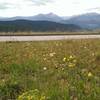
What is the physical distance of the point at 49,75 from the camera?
8.79 meters

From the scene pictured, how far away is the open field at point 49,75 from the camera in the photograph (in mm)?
6965

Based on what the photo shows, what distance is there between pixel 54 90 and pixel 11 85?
3.68 feet

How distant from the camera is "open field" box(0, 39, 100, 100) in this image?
6965 millimetres

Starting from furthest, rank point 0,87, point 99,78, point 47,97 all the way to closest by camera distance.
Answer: point 99,78, point 0,87, point 47,97

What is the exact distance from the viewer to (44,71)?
918 cm

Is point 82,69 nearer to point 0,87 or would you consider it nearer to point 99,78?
point 99,78

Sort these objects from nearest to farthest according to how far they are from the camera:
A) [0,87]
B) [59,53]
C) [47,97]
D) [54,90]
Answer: [47,97]
[54,90]
[0,87]
[59,53]

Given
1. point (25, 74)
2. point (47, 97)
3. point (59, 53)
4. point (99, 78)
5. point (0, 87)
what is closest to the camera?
point (47, 97)

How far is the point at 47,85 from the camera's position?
7695 mm

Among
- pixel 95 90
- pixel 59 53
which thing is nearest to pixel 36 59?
pixel 59 53

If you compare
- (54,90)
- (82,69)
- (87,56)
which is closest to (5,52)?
(87,56)

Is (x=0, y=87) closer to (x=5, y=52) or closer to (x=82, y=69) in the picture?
(x=82, y=69)

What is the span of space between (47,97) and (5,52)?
5.72 meters

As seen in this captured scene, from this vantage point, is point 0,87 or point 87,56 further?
point 87,56
